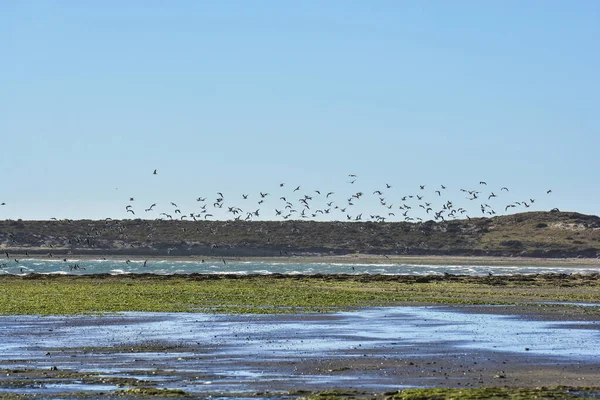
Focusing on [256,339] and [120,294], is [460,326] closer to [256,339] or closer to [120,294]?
[256,339]

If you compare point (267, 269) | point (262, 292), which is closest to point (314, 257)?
point (267, 269)

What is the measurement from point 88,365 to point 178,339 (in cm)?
708

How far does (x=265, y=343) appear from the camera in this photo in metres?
36.5

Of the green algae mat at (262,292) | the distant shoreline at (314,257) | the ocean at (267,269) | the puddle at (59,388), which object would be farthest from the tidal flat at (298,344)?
the distant shoreline at (314,257)

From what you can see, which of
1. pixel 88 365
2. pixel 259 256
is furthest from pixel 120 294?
pixel 259 256

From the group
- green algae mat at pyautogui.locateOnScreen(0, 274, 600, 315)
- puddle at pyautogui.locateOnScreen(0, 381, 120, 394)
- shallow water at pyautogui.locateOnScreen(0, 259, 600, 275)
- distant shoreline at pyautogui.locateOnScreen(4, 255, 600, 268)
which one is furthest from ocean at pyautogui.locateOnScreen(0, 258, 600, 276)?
puddle at pyautogui.locateOnScreen(0, 381, 120, 394)

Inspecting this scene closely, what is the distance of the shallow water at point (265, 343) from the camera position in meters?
28.8

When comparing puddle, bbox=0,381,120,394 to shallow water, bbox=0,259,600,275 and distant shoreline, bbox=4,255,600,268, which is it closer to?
shallow water, bbox=0,259,600,275

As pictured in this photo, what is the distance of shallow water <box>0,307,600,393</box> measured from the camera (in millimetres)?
28844

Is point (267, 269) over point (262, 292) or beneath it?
over

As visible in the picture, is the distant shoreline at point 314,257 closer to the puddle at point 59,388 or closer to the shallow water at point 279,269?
the shallow water at point 279,269

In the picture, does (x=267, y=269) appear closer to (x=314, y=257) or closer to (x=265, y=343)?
(x=314, y=257)

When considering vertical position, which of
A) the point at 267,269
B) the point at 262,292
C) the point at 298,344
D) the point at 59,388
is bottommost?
the point at 59,388

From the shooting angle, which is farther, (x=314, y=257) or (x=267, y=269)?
(x=314, y=257)
